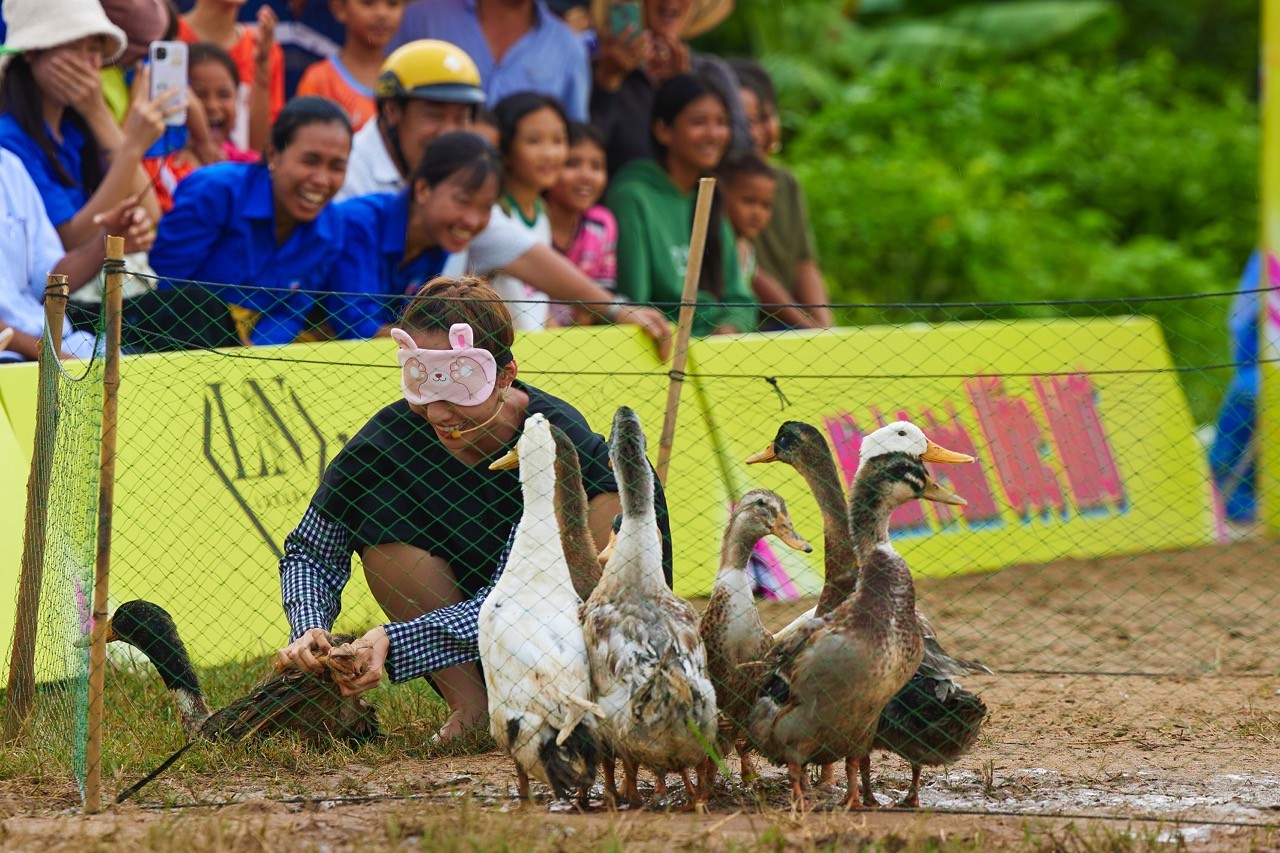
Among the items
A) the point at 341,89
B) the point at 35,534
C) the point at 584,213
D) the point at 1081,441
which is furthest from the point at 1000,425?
the point at 35,534

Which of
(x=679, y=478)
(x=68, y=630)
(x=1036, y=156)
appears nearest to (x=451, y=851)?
(x=68, y=630)

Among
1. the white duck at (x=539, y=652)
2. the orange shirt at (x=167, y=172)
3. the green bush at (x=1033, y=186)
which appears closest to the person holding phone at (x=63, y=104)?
the orange shirt at (x=167, y=172)

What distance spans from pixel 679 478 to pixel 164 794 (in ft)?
10.3

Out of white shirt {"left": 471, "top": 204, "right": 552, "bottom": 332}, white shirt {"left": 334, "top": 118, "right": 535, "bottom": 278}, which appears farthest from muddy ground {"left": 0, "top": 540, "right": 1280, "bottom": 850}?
white shirt {"left": 334, "top": 118, "right": 535, "bottom": 278}

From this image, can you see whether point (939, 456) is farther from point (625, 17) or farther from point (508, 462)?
point (625, 17)

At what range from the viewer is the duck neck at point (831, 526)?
165 inches

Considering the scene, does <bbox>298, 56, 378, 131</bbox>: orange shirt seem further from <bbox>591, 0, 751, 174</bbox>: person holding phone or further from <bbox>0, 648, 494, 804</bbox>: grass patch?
<bbox>0, 648, 494, 804</bbox>: grass patch

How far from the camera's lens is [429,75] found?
6.92 m

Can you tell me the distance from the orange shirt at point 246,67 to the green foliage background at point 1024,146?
17.7ft

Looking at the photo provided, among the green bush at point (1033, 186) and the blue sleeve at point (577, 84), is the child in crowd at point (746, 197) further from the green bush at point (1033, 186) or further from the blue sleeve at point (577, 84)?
the green bush at point (1033, 186)

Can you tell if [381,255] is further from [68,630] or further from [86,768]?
[86,768]

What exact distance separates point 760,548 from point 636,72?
316 cm

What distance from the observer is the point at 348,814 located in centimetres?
385

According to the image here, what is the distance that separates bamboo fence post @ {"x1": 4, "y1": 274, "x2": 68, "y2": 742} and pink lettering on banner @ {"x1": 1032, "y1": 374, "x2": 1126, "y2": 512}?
4.86 m
